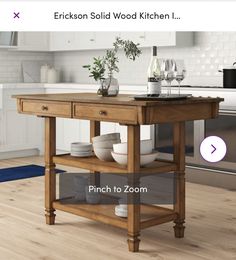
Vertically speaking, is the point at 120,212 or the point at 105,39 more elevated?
the point at 105,39

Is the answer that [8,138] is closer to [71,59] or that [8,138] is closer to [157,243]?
[71,59]

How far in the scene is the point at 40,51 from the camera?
7871mm

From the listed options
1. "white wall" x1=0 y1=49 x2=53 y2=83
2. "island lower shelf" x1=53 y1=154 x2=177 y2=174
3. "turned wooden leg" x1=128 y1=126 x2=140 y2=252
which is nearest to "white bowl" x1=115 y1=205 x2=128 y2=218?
"turned wooden leg" x1=128 y1=126 x2=140 y2=252

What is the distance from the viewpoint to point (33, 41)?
7426 mm

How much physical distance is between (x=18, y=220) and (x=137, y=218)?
1.14 metres

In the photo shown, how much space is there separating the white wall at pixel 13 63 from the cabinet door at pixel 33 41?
31cm

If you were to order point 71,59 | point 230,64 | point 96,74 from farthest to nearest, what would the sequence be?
point 71,59 → point 230,64 → point 96,74

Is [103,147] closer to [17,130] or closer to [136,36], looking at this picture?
[136,36]

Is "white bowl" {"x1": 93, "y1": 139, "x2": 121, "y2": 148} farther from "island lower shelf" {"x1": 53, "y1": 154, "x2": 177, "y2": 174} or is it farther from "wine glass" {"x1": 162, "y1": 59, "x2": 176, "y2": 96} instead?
"wine glass" {"x1": 162, "y1": 59, "x2": 176, "y2": 96}

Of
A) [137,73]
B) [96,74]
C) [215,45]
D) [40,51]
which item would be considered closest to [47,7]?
[40,51]

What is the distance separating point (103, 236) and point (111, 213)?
7.4 inches

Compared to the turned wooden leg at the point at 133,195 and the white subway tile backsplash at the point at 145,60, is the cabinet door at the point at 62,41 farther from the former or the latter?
the turned wooden leg at the point at 133,195

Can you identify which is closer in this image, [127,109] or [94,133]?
[127,109]


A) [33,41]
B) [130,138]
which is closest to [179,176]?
[130,138]
